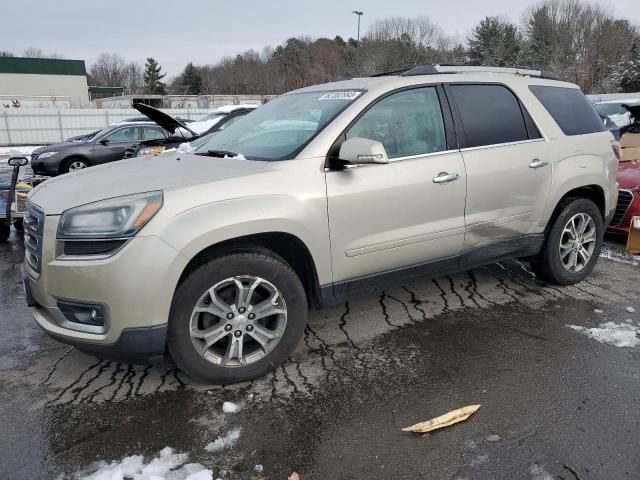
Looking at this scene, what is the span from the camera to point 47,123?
3045 centimetres

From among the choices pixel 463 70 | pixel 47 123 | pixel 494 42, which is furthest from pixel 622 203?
pixel 494 42

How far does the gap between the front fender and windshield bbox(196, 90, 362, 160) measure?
0.38m

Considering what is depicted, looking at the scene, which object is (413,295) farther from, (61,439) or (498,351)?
(61,439)

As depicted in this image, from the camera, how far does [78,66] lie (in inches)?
2520

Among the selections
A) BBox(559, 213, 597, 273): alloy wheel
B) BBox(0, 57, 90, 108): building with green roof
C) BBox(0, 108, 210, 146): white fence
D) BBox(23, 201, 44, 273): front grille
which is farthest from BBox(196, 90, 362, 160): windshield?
BBox(0, 57, 90, 108): building with green roof

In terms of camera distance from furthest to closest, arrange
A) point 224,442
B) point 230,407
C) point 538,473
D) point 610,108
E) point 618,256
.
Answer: point 610,108 < point 618,256 < point 230,407 < point 224,442 < point 538,473

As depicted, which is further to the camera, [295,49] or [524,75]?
[295,49]

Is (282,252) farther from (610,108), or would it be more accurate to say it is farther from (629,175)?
(610,108)

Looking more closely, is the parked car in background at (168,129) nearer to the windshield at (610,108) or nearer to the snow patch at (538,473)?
the snow patch at (538,473)

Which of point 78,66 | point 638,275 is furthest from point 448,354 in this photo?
point 78,66

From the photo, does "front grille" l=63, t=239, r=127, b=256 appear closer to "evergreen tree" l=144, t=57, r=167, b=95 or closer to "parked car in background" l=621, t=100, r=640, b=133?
"parked car in background" l=621, t=100, r=640, b=133

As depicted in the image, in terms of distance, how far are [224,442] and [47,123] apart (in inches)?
1286

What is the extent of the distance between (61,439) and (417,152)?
2749mm


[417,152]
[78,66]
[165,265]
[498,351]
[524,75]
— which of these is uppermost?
[78,66]
